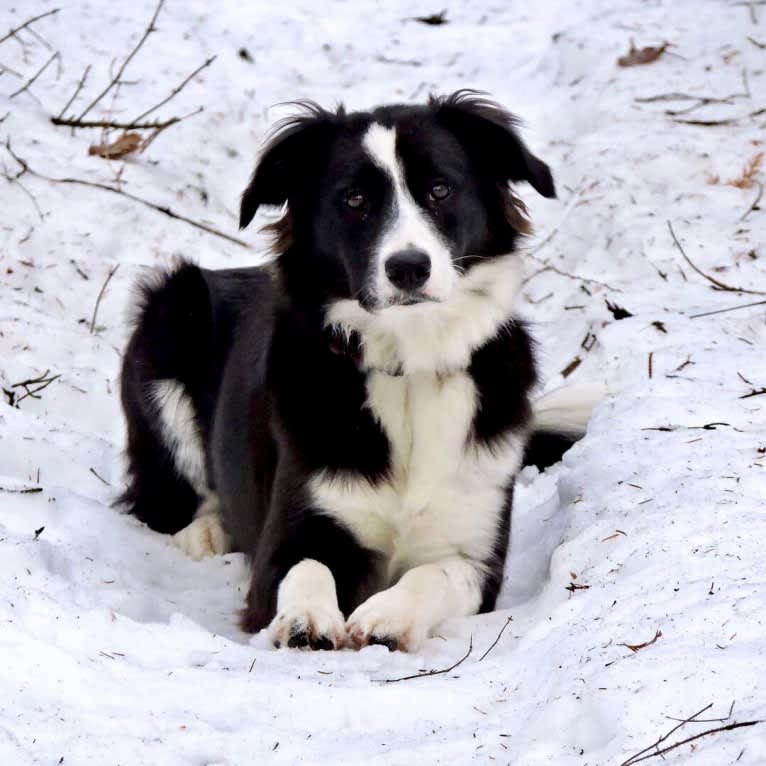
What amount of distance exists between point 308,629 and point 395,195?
1434mm

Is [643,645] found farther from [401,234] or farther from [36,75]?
[36,75]

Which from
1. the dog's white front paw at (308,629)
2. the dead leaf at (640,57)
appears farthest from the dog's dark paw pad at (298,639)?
the dead leaf at (640,57)

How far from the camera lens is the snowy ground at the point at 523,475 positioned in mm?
2848

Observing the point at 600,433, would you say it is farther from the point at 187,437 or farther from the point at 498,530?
the point at 187,437

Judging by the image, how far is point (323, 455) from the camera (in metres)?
4.29

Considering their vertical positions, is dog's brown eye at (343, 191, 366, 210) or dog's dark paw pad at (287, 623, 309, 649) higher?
dog's brown eye at (343, 191, 366, 210)

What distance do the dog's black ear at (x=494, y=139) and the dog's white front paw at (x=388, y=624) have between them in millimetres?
1512

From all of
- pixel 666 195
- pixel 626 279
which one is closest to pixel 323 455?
pixel 626 279

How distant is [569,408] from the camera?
5.60m

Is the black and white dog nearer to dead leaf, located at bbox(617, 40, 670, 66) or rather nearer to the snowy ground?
the snowy ground

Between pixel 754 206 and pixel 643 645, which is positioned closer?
pixel 643 645

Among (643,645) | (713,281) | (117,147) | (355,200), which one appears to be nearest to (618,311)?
(713,281)

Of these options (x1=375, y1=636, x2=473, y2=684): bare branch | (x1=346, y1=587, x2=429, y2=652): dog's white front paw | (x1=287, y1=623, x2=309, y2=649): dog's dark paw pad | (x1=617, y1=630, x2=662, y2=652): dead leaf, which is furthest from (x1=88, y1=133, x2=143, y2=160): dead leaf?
(x1=617, y1=630, x2=662, y2=652): dead leaf

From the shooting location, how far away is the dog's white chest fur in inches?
171
